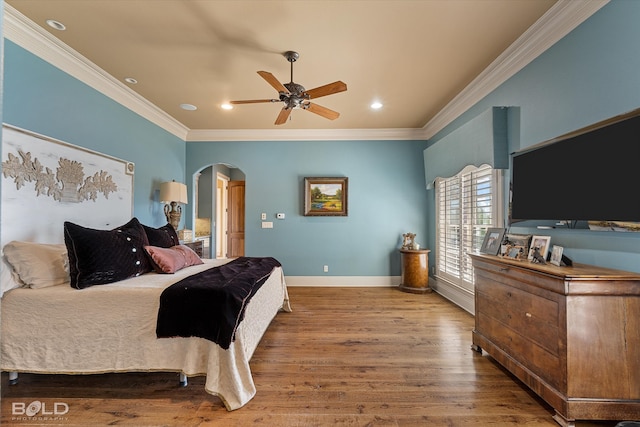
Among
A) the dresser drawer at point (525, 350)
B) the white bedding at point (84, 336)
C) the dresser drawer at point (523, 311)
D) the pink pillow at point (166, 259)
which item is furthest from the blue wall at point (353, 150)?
the white bedding at point (84, 336)

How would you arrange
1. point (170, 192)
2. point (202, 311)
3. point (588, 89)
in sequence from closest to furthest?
point (202, 311) → point (588, 89) → point (170, 192)

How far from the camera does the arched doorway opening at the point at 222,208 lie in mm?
6598

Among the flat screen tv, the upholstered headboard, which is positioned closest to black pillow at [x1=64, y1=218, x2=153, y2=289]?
the upholstered headboard

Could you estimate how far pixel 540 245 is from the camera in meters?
2.28

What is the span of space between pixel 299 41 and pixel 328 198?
2795mm

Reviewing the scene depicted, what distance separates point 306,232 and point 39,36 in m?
3.85

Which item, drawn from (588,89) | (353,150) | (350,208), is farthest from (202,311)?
(353,150)

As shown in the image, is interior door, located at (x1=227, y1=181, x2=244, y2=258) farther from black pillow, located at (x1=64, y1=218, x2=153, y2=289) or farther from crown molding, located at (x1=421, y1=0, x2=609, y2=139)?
crown molding, located at (x1=421, y1=0, x2=609, y2=139)

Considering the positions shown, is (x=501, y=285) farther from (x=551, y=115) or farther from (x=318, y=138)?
(x=318, y=138)

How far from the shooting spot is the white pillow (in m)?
2.29

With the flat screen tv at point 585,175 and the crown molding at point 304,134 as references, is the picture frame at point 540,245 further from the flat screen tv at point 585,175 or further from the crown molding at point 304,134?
the crown molding at point 304,134

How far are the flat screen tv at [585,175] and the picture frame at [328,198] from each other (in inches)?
112

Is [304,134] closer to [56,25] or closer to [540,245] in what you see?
[56,25]

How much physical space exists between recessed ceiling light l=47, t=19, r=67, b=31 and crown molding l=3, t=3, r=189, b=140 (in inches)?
4.9
